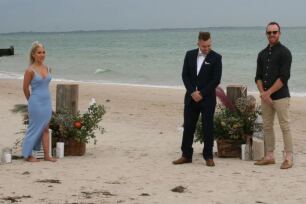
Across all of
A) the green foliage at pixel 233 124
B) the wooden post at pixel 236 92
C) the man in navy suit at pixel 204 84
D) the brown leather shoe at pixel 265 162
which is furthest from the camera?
the wooden post at pixel 236 92

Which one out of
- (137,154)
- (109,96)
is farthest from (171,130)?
(109,96)

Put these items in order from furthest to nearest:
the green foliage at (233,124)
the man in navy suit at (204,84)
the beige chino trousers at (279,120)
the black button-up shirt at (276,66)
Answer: the green foliage at (233,124) → the man in navy suit at (204,84) → the beige chino trousers at (279,120) → the black button-up shirt at (276,66)

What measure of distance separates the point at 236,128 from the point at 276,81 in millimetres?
1042

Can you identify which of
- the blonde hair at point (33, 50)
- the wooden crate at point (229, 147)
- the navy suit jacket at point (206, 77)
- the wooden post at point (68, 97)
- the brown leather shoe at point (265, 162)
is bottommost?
the brown leather shoe at point (265, 162)

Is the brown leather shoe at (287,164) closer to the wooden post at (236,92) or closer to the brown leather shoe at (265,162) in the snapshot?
the brown leather shoe at (265,162)

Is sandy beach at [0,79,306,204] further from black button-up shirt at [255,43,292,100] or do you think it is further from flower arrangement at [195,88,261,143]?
black button-up shirt at [255,43,292,100]

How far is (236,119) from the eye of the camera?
8.11m

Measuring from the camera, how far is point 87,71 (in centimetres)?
3459

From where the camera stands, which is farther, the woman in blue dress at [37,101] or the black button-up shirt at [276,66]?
the woman in blue dress at [37,101]

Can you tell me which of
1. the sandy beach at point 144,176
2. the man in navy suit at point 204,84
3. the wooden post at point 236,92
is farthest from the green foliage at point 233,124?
the man in navy suit at point 204,84

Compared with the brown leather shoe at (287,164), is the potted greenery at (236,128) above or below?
above

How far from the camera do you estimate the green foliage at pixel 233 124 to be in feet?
26.7

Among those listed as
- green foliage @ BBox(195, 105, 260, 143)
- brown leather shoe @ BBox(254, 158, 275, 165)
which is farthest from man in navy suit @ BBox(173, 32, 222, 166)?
brown leather shoe @ BBox(254, 158, 275, 165)

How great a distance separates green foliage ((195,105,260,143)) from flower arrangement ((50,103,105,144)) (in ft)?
4.81
